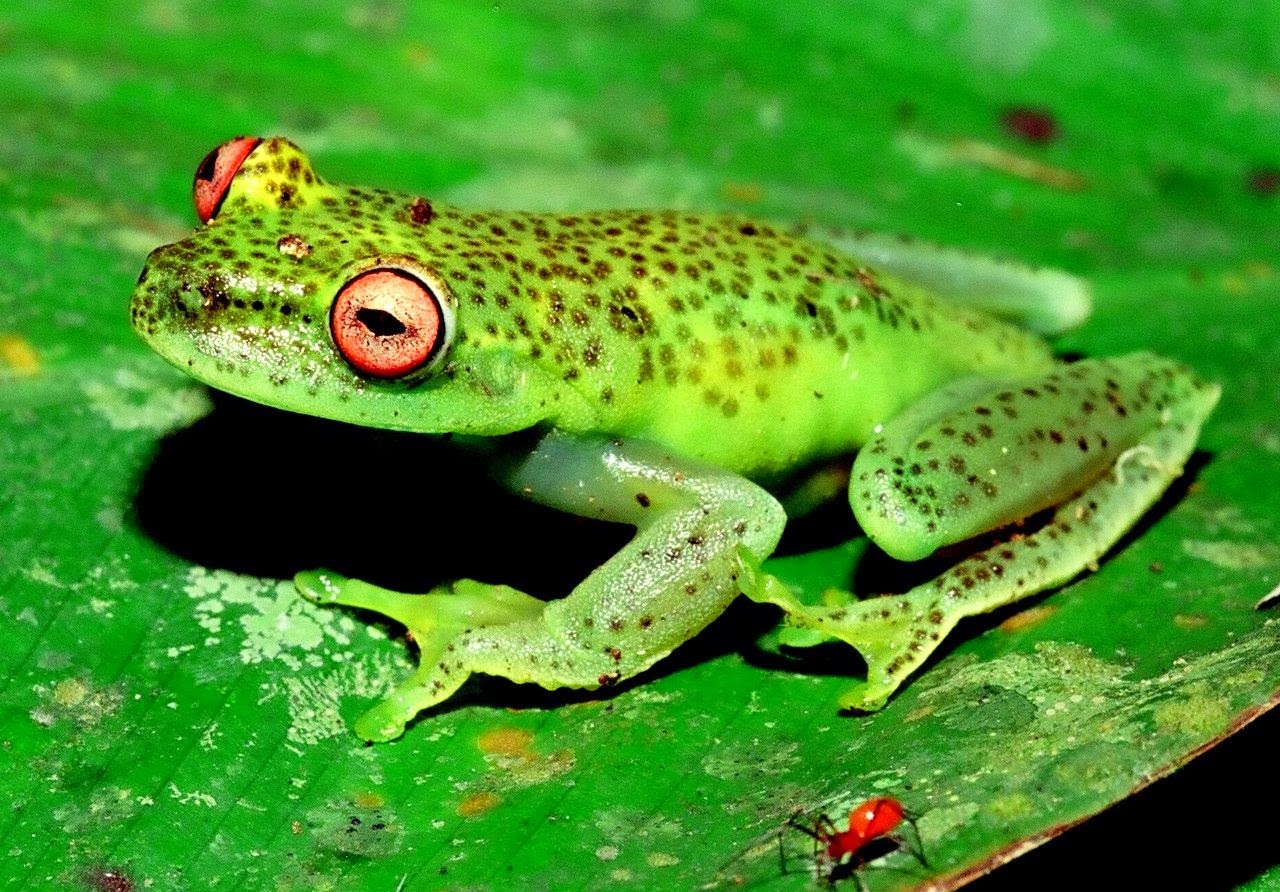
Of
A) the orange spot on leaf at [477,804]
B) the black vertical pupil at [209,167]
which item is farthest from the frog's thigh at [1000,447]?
the black vertical pupil at [209,167]

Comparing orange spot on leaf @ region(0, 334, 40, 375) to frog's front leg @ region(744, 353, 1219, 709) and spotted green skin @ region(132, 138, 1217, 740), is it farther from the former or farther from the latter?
frog's front leg @ region(744, 353, 1219, 709)

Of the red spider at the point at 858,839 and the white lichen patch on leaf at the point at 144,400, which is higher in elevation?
the red spider at the point at 858,839

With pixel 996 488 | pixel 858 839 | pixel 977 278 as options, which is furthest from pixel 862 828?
pixel 977 278

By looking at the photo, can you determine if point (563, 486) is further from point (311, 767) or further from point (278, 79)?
point (278, 79)

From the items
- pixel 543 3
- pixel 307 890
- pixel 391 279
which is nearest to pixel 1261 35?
pixel 543 3

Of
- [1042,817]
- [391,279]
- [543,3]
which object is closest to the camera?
[1042,817]

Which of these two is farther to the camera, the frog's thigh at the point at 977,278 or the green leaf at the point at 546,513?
the frog's thigh at the point at 977,278

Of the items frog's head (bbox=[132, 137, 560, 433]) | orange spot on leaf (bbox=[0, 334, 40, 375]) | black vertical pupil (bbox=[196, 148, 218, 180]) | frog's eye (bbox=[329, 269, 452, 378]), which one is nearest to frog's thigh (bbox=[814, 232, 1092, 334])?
frog's head (bbox=[132, 137, 560, 433])

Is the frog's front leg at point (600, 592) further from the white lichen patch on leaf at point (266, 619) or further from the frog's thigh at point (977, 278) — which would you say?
the frog's thigh at point (977, 278)
